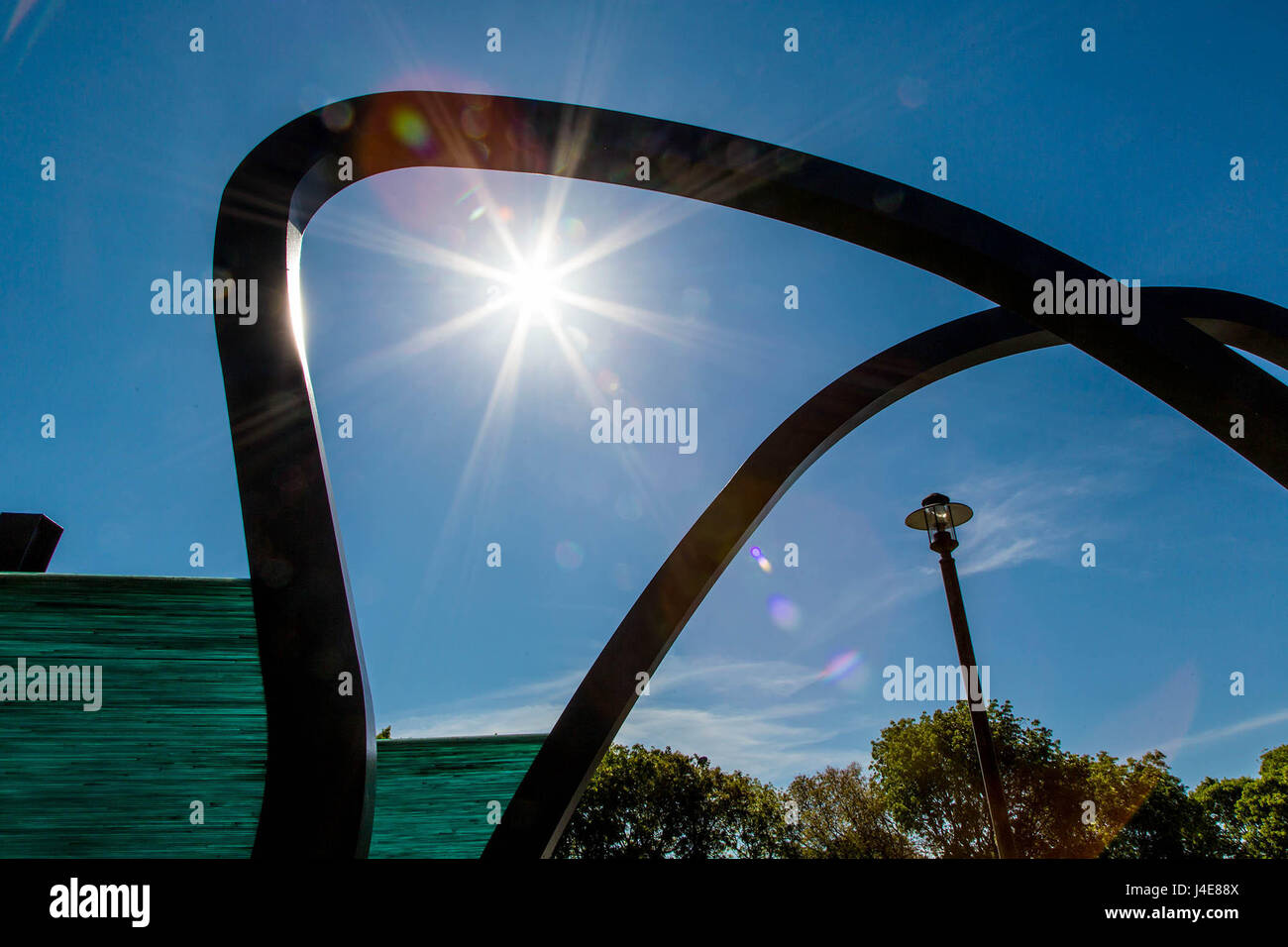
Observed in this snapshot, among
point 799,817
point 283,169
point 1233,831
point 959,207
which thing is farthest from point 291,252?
point 1233,831

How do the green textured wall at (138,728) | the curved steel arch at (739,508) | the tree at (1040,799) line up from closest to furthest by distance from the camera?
the green textured wall at (138,728), the curved steel arch at (739,508), the tree at (1040,799)

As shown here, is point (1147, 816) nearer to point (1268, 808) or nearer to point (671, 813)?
point (1268, 808)

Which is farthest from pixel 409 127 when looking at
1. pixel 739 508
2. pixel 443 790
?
pixel 443 790

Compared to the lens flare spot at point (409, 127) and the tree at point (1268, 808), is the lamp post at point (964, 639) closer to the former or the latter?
the lens flare spot at point (409, 127)

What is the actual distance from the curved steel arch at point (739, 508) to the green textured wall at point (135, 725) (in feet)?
8.21

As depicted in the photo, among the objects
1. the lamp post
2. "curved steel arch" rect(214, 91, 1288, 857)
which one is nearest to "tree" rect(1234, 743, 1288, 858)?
the lamp post

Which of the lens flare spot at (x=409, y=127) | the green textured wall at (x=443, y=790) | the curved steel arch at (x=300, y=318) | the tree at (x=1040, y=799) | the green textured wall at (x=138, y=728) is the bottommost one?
the tree at (x=1040, y=799)

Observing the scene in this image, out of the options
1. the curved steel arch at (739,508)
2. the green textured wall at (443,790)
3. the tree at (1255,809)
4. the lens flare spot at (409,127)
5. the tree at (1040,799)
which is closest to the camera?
the lens flare spot at (409,127)

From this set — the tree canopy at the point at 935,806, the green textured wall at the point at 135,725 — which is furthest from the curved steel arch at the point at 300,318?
the tree canopy at the point at 935,806

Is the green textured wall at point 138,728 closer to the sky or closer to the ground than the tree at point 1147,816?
closer to the sky

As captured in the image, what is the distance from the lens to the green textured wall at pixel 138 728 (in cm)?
522

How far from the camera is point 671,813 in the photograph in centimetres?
3238

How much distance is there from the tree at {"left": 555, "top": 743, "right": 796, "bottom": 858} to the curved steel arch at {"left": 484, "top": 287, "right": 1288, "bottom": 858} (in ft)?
88.5
